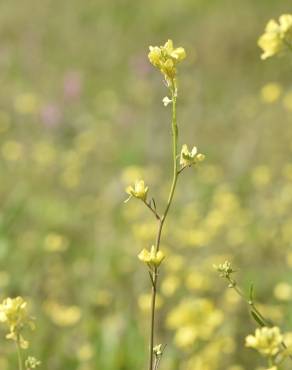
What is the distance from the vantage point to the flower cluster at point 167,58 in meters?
1.22

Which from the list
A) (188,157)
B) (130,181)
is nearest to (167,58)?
(188,157)

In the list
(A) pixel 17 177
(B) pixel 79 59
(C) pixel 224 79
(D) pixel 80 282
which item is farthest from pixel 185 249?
(B) pixel 79 59

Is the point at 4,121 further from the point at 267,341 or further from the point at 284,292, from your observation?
the point at 267,341

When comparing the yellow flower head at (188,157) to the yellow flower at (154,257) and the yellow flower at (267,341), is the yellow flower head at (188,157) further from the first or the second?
the yellow flower at (267,341)

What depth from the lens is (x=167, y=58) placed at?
Answer: 1.23 metres

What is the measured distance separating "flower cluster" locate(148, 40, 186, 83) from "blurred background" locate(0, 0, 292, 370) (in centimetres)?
118

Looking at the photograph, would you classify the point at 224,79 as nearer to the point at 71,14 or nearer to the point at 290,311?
the point at 71,14

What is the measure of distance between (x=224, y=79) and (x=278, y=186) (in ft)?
12.9

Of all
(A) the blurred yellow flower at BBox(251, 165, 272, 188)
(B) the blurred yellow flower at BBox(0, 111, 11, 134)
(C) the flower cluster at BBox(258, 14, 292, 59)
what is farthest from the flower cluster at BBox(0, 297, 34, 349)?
(B) the blurred yellow flower at BBox(0, 111, 11, 134)

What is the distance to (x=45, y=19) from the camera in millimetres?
10055

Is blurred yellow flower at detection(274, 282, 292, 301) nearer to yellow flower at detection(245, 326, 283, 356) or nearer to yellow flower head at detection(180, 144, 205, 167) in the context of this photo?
yellow flower head at detection(180, 144, 205, 167)

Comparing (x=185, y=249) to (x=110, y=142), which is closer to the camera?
(x=185, y=249)

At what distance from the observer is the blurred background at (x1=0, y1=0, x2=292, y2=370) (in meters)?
2.91

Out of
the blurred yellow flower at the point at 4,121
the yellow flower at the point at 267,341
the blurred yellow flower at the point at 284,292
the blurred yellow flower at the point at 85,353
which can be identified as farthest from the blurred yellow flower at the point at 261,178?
the yellow flower at the point at 267,341
